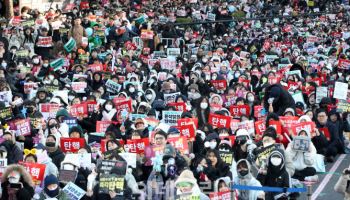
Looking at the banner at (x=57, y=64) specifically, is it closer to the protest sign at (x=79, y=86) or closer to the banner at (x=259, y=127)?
the protest sign at (x=79, y=86)

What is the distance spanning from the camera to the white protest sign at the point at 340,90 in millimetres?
24250

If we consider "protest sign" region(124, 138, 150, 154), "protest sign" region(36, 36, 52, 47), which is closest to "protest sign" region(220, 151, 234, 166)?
"protest sign" region(124, 138, 150, 154)

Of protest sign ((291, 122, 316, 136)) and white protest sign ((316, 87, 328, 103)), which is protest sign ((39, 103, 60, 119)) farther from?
white protest sign ((316, 87, 328, 103))

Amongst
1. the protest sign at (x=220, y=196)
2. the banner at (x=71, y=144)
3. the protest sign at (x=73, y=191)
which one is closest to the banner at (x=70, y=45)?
the banner at (x=71, y=144)

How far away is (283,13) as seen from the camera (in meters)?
42.6

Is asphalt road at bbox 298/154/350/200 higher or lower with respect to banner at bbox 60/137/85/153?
lower

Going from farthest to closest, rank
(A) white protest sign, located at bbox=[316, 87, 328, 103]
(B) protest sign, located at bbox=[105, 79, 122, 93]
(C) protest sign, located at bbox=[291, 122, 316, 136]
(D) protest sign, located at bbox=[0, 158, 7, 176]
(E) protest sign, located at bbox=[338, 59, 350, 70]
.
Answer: (E) protest sign, located at bbox=[338, 59, 350, 70] → (B) protest sign, located at bbox=[105, 79, 122, 93] → (A) white protest sign, located at bbox=[316, 87, 328, 103] → (C) protest sign, located at bbox=[291, 122, 316, 136] → (D) protest sign, located at bbox=[0, 158, 7, 176]

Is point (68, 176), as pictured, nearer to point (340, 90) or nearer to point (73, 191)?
point (73, 191)

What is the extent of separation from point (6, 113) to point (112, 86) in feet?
12.9

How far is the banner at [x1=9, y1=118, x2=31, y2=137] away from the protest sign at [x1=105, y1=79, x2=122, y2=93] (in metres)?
4.58

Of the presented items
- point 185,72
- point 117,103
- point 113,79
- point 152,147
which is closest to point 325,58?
point 185,72

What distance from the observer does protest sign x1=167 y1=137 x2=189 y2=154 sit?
19.2 m

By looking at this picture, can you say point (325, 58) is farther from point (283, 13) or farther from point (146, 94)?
point (283, 13)

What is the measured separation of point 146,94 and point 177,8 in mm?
15659
